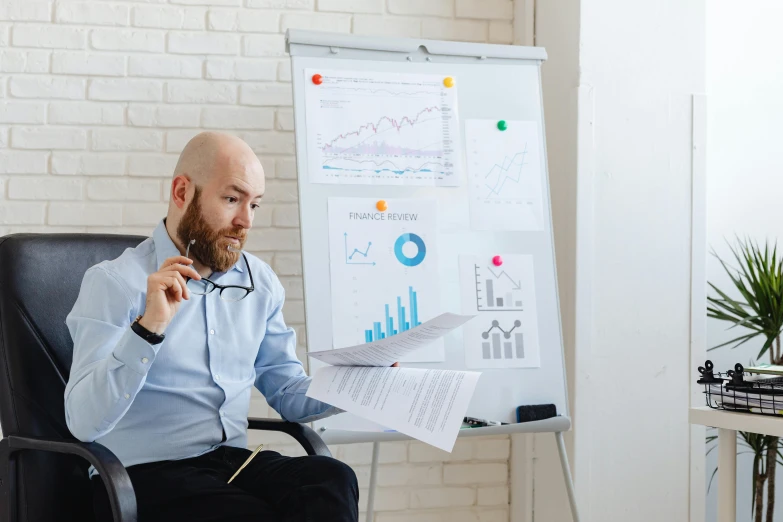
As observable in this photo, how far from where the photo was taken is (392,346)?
154 centimetres

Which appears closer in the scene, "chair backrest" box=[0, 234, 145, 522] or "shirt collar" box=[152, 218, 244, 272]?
"chair backrest" box=[0, 234, 145, 522]

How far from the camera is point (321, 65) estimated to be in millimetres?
2389

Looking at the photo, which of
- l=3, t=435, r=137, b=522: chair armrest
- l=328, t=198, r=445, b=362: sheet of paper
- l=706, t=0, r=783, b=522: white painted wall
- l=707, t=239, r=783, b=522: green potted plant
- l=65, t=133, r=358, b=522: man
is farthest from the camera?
l=706, t=0, r=783, b=522: white painted wall

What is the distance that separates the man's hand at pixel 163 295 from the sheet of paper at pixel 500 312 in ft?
3.45

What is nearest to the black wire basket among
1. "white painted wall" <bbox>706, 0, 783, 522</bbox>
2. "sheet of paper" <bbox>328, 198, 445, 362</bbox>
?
"sheet of paper" <bbox>328, 198, 445, 362</bbox>

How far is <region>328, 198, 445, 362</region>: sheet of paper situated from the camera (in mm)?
2305

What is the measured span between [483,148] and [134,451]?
4.29 feet

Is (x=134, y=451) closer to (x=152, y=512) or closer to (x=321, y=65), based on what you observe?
(x=152, y=512)

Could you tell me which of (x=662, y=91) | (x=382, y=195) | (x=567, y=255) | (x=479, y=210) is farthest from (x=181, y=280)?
(x=662, y=91)

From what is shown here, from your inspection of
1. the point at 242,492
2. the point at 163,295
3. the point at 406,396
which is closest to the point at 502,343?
the point at 406,396

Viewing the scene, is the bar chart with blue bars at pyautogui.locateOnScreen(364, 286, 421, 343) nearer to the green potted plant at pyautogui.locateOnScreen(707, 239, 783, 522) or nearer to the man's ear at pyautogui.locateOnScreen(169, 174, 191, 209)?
the man's ear at pyautogui.locateOnScreen(169, 174, 191, 209)

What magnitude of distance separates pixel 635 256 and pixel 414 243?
838mm

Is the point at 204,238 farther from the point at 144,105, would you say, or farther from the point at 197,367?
the point at 144,105

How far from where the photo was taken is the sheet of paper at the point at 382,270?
2305mm
